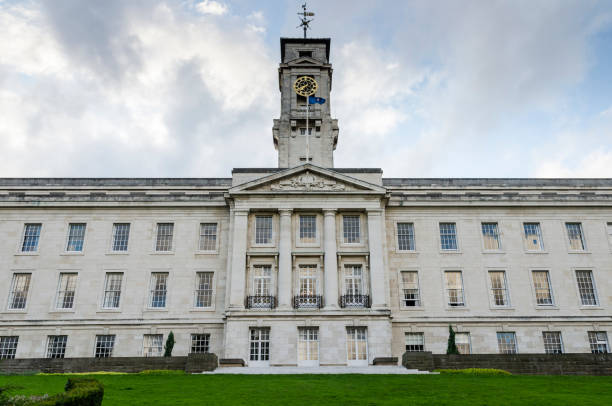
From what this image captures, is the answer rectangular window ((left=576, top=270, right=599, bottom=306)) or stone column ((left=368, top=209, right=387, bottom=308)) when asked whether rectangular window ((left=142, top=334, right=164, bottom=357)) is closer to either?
stone column ((left=368, top=209, right=387, bottom=308))

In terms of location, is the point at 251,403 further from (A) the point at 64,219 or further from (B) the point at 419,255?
(A) the point at 64,219

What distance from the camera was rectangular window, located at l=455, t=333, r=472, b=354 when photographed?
34500 mm

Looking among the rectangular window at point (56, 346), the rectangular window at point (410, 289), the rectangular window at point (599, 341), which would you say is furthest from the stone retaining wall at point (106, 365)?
the rectangular window at point (599, 341)

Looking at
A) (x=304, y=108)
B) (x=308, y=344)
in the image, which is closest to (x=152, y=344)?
(x=308, y=344)

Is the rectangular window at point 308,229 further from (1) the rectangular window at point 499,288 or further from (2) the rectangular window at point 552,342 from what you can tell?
(2) the rectangular window at point 552,342

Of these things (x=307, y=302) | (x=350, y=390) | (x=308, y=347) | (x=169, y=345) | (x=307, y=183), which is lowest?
(x=350, y=390)

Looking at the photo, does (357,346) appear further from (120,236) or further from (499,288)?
(120,236)

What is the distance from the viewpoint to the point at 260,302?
33469 mm

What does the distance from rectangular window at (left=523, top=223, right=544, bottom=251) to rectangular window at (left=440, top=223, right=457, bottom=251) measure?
5.25 meters

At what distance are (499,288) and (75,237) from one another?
31.6 meters

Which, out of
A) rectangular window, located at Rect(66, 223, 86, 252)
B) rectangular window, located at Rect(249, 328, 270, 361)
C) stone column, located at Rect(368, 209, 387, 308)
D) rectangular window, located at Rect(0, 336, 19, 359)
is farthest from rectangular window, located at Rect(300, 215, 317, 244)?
rectangular window, located at Rect(0, 336, 19, 359)

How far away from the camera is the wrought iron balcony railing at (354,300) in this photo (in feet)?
110

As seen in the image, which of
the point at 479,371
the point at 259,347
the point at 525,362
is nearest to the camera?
the point at 479,371

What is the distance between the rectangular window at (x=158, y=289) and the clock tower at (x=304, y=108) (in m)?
16.1
